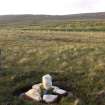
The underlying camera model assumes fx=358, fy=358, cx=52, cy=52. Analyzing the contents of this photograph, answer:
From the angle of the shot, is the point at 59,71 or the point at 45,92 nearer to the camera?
the point at 45,92

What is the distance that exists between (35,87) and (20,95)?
0.88 meters

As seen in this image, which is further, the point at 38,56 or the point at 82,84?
the point at 38,56

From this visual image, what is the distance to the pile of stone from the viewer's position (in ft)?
57.9

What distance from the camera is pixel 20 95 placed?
18.5m

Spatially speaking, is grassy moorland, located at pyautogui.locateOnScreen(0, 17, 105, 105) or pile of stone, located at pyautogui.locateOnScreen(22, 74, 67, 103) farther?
grassy moorland, located at pyautogui.locateOnScreen(0, 17, 105, 105)

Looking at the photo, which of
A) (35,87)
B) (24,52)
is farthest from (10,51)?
(35,87)

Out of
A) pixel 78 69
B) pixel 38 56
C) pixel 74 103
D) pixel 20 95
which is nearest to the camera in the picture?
pixel 74 103

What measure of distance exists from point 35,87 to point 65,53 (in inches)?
333

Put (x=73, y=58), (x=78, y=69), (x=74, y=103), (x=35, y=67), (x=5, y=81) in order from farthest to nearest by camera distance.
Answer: (x=73, y=58), (x=35, y=67), (x=78, y=69), (x=5, y=81), (x=74, y=103)

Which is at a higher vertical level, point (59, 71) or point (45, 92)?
point (59, 71)

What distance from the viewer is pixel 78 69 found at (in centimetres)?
2206

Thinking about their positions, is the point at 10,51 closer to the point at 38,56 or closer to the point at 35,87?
the point at 38,56

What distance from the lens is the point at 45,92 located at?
1806cm

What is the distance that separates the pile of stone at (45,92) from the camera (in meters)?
17.6
